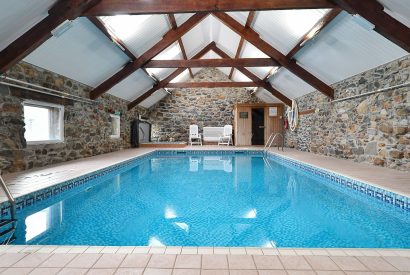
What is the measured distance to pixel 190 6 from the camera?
165 inches

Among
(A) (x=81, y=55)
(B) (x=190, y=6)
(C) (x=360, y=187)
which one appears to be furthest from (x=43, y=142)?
(C) (x=360, y=187)

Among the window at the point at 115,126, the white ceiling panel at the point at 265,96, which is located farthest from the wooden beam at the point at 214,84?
the window at the point at 115,126

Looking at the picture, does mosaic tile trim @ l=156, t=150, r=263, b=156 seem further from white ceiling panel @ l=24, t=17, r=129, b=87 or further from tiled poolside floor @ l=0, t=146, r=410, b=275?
tiled poolside floor @ l=0, t=146, r=410, b=275

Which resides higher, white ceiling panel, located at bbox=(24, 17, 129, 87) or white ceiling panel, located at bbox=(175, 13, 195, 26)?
white ceiling panel, located at bbox=(175, 13, 195, 26)

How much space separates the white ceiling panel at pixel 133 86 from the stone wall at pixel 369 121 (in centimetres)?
559

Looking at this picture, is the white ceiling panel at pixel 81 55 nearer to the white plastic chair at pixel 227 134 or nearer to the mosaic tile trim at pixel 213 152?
the mosaic tile trim at pixel 213 152

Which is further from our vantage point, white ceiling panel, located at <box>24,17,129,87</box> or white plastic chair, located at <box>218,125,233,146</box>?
white plastic chair, located at <box>218,125,233,146</box>

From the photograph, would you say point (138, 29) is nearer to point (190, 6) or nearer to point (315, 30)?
point (190, 6)

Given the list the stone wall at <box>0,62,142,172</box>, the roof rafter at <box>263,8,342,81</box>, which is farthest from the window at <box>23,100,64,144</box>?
the roof rafter at <box>263,8,342,81</box>

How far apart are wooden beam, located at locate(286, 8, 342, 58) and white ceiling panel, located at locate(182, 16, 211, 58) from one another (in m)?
3.07

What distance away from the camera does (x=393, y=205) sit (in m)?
2.95

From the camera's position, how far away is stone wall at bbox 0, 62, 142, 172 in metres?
4.13

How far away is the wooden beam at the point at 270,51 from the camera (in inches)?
259

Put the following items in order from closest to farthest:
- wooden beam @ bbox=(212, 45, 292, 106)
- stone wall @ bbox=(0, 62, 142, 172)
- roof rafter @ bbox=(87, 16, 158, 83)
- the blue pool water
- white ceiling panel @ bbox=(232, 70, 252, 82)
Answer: the blue pool water → stone wall @ bbox=(0, 62, 142, 172) → roof rafter @ bbox=(87, 16, 158, 83) → wooden beam @ bbox=(212, 45, 292, 106) → white ceiling panel @ bbox=(232, 70, 252, 82)
